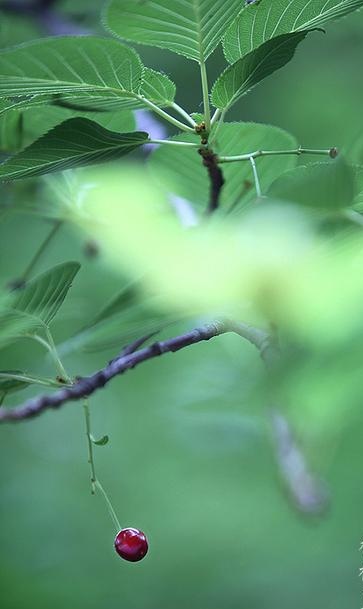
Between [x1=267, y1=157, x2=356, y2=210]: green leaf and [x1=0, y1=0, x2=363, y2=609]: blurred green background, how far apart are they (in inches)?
54.9

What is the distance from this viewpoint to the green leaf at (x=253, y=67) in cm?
80

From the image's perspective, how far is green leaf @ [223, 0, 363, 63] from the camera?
80 centimetres

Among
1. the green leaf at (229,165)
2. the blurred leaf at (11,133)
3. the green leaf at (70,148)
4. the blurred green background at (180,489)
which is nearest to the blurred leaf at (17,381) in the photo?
the green leaf at (70,148)

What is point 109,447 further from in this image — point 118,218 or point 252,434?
point 118,218

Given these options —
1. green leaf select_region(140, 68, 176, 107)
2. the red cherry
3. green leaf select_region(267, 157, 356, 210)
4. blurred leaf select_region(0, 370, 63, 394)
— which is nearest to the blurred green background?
the red cherry

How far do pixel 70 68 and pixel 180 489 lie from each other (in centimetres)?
250

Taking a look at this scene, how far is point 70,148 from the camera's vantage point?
2.84ft

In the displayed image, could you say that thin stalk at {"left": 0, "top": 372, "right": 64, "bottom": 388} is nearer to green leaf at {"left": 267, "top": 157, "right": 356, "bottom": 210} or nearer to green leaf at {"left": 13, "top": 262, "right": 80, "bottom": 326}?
green leaf at {"left": 13, "top": 262, "right": 80, "bottom": 326}

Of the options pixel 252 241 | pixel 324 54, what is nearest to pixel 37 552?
pixel 324 54

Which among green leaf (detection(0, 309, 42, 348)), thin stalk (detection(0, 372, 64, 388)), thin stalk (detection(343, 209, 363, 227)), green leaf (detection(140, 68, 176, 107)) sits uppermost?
green leaf (detection(140, 68, 176, 107))

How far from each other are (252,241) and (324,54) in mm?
2082

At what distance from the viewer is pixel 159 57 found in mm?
2762

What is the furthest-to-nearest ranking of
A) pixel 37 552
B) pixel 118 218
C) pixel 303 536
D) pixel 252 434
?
pixel 37 552 → pixel 303 536 → pixel 252 434 → pixel 118 218

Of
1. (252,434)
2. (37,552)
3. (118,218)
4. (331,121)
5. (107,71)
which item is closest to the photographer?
(107,71)
